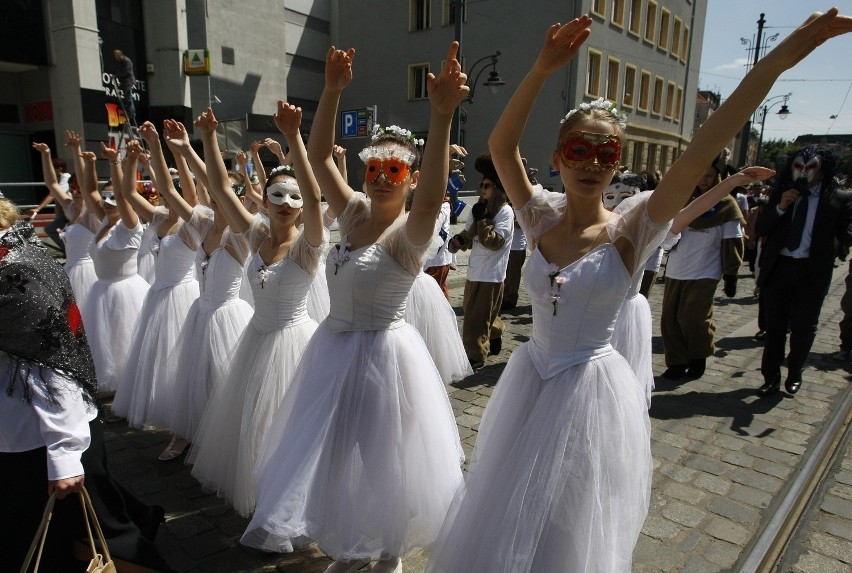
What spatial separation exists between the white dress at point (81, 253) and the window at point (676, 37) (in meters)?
35.1

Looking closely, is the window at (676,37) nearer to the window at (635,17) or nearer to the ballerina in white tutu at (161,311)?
the window at (635,17)

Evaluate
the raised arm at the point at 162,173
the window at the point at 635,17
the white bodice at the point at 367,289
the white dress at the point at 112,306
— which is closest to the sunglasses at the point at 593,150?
the white bodice at the point at 367,289

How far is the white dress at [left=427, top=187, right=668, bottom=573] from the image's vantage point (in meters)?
2.15

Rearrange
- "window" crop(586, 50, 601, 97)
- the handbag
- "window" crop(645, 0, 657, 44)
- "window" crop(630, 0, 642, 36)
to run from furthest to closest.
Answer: "window" crop(645, 0, 657, 44) → "window" crop(630, 0, 642, 36) → "window" crop(586, 50, 601, 97) → the handbag

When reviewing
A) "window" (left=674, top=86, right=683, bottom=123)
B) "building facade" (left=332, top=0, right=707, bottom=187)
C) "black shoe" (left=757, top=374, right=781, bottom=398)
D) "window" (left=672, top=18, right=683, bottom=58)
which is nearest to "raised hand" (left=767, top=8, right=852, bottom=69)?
"black shoe" (left=757, top=374, right=781, bottom=398)

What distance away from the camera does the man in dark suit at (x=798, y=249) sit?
5328mm

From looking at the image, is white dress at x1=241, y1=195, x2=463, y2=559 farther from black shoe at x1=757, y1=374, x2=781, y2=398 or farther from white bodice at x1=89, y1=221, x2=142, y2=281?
black shoe at x1=757, y1=374, x2=781, y2=398

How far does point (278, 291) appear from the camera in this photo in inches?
137

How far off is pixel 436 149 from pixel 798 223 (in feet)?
15.4

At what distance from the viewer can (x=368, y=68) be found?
29.7 m

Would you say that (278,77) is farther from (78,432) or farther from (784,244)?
(78,432)

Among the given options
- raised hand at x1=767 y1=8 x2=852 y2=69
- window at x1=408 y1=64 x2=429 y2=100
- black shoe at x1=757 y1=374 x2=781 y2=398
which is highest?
window at x1=408 y1=64 x2=429 y2=100

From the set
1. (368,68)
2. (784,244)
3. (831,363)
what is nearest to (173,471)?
(784,244)

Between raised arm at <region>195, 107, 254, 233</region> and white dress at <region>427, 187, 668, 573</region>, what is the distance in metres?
2.19
